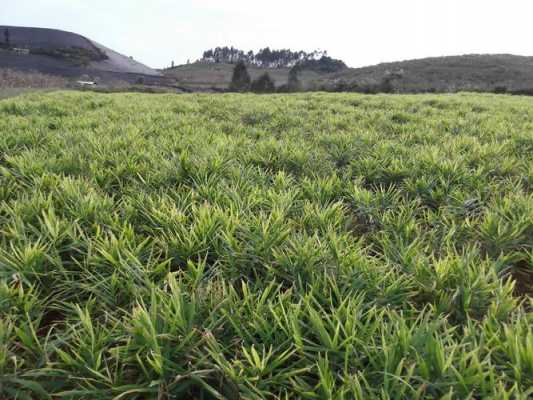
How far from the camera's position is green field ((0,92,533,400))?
1.04m

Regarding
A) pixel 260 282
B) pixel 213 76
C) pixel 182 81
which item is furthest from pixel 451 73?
pixel 260 282

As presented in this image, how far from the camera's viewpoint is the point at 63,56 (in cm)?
4497

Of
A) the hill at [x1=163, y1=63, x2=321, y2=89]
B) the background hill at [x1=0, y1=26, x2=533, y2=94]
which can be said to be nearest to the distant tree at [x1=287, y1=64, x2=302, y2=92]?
the background hill at [x1=0, y1=26, x2=533, y2=94]

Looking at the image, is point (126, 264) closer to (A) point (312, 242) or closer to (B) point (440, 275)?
(A) point (312, 242)

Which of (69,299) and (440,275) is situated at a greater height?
(440,275)

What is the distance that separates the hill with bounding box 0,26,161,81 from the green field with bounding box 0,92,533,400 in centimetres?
3942

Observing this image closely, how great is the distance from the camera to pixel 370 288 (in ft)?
4.63

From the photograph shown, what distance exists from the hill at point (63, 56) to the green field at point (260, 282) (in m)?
39.4

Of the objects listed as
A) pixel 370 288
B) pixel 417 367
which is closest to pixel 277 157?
pixel 370 288

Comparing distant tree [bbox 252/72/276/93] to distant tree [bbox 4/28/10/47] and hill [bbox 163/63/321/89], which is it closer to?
hill [bbox 163/63/321/89]

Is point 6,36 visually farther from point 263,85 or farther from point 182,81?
point 263,85

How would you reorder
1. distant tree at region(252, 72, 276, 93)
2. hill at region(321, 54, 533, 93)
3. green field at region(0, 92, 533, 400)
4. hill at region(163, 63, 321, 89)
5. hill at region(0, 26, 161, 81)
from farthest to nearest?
hill at region(163, 63, 321, 89)
hill at region(321, 54, 533, 93)
distant tree at region(252, 72, 276, 93)
hill at region(0, 26, 161, 81)
green field at region(0, 92, 533, 400)

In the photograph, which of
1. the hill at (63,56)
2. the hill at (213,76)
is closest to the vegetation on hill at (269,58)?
the hill at (213,76)

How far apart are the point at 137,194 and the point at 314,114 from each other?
5.38 m
